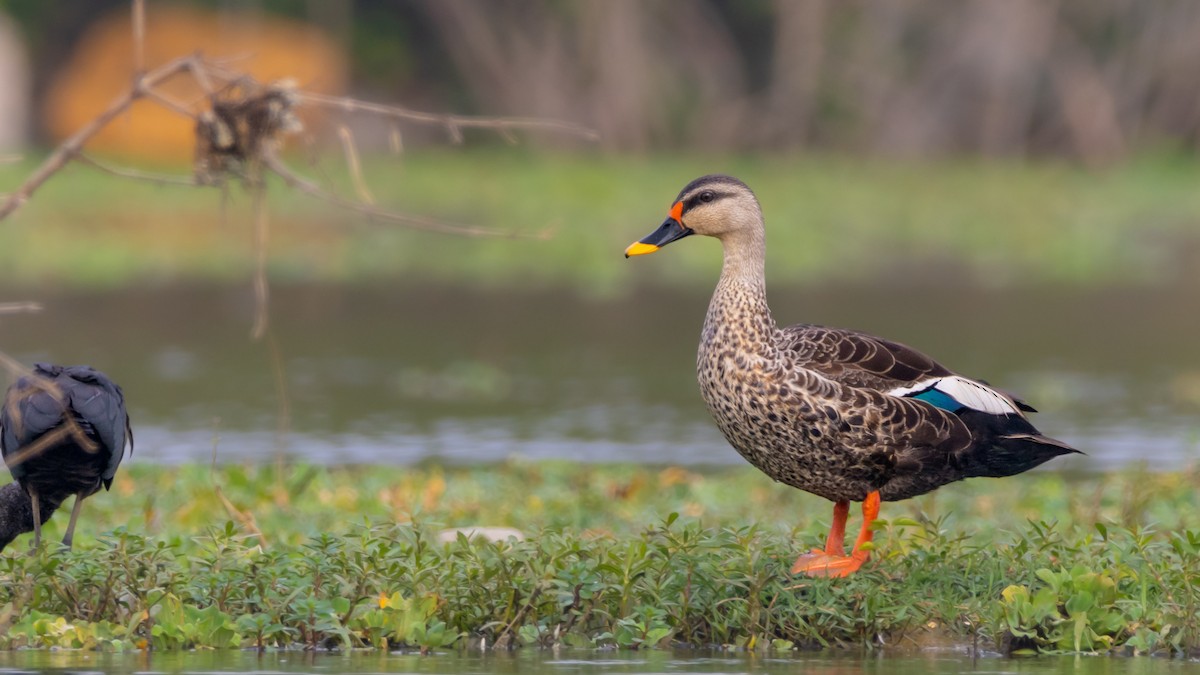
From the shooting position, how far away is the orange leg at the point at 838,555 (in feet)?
19.7

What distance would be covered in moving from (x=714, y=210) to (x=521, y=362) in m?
7.89

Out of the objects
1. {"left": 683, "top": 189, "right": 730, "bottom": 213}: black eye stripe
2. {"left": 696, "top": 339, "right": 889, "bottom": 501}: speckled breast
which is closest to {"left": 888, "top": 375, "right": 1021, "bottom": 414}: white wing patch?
{"left": 696, "top": 339, "right": 889, "bottom": 501}: speckled breast


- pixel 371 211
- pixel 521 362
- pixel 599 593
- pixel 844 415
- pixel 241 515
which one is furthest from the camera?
pixel 521 362

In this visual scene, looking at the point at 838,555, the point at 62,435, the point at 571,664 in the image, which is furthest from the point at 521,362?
the point at 571,664

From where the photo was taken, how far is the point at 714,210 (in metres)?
6.62

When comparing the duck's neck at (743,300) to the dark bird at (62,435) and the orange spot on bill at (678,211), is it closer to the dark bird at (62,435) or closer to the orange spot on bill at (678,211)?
the orange spot on bill at (678,211)

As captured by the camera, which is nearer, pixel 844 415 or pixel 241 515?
pixel 844 415

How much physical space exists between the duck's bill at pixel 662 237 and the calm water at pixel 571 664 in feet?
5.11

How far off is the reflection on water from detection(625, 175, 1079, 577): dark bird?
3465 millimetres

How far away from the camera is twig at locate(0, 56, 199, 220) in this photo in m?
6.21

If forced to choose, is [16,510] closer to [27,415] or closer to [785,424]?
[27,415]

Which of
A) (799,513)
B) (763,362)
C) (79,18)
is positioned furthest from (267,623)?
(79,18)

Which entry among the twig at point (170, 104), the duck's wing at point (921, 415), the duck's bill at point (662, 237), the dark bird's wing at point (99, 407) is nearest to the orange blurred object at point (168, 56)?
the twig at point (170, 104)

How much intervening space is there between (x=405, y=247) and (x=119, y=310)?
6.26m
